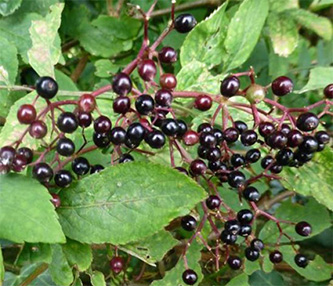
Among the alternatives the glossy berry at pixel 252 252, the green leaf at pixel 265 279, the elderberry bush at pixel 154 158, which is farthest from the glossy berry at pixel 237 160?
the green leaf at pixel 265 279

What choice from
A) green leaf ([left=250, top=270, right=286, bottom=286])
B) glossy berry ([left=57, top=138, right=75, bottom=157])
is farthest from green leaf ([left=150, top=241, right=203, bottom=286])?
glossy berry ([left=57, top=138, right=75, bottom=157])

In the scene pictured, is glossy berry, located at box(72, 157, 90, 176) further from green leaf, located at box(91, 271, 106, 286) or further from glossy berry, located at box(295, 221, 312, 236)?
glossy berry, located at box(295, 221, 312, 236)

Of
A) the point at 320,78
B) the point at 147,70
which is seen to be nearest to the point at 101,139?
the point at 147,70

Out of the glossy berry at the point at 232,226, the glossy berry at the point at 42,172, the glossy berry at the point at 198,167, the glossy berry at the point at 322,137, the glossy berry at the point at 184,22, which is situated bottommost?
the glossy berry at the point at 232,226

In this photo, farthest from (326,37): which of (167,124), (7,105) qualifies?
(7,105)

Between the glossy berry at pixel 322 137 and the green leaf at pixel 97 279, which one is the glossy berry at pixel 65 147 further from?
the glossy berry at pixel 322 137
